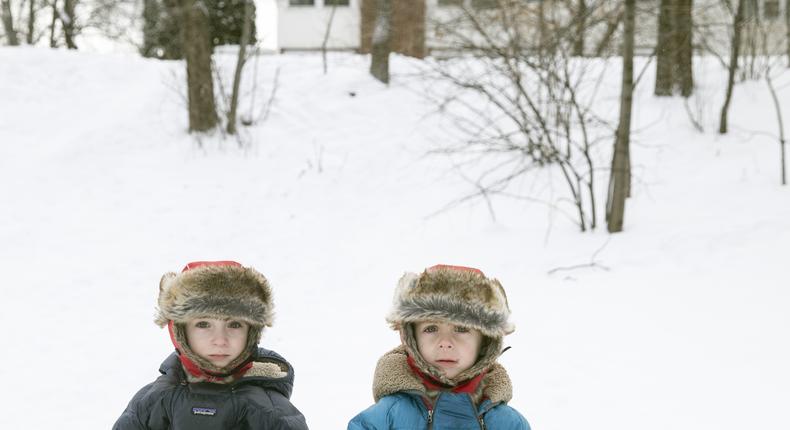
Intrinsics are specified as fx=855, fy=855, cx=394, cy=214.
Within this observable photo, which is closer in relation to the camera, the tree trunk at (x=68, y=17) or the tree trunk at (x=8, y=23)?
the tree trunk at (x=8, y=23)

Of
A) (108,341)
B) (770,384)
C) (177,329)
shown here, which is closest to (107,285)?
(108,341)

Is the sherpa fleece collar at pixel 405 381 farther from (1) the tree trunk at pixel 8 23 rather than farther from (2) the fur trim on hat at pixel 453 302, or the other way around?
(1) the tree trunk at pixel 8 23

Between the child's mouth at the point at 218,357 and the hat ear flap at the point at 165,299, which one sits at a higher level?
the hat ear flap at the point at 165,299

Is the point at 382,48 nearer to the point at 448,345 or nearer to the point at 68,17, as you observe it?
the point at 448,345

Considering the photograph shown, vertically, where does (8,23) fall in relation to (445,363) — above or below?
above

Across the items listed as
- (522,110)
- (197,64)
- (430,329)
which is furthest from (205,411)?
(197,64)

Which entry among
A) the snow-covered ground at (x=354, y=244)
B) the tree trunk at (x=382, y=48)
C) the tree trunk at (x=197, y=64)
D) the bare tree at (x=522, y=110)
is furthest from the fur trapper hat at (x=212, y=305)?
the tree trunk at (x=382, y=48)

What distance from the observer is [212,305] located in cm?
329

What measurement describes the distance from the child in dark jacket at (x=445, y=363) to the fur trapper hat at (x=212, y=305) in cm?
56

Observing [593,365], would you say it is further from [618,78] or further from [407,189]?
[618,78]

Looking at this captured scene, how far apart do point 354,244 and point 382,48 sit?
6424 mm

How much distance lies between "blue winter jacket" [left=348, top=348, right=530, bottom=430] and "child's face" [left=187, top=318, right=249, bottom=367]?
1.93ft

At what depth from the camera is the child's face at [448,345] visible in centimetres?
304

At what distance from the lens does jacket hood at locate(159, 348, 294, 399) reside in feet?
10.9
